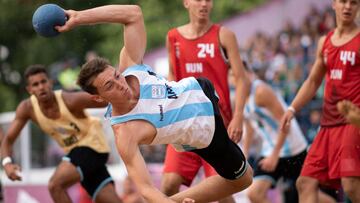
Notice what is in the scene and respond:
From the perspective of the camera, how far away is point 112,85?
25.7 ft

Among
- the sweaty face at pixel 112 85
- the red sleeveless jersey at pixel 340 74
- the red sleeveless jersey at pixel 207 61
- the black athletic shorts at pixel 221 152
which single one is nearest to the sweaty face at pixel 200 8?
the red sleeveless jersey at pixel 207 61

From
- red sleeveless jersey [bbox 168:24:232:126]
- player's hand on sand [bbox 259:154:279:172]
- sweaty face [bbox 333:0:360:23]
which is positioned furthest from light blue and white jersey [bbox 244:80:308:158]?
sweaty face [bbox 333:0:360:23]

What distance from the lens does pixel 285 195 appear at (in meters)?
13.5

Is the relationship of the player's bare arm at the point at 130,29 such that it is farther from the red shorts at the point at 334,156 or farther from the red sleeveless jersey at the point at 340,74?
the red shorts at the point at 334,156

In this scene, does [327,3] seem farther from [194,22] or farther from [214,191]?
[214,191]

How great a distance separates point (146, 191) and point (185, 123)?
902 millimetres

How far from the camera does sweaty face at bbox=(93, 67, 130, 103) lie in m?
7.82

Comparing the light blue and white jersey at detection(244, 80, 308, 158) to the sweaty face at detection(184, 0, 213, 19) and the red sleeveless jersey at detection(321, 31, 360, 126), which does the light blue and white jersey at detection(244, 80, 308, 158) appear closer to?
the sweaty face at detection(184, 0, 213, 19)

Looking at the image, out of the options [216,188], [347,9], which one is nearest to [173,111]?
[216,188]

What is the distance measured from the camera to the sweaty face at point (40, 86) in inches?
439

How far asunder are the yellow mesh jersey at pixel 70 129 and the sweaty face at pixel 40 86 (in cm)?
16

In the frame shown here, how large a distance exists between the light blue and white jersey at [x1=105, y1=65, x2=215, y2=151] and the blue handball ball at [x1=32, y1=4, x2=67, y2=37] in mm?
723

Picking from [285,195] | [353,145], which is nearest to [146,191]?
[353,145]

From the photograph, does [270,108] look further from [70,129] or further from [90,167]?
[70,129]
